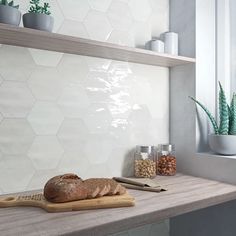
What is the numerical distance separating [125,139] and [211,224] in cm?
57

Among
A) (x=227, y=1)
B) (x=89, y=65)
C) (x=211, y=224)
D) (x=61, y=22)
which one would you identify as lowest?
(x=211, y=224)

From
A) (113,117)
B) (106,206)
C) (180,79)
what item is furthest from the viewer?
(180,79)

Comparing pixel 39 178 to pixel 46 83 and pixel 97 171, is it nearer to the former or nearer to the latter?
pixel 97 171

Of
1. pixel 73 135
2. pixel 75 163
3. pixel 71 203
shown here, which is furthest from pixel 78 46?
pixel 71 203

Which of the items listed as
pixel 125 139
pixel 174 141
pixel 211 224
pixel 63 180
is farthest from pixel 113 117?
pixel 211 224

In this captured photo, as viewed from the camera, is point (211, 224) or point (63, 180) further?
point (211, 224)

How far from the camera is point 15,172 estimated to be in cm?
110

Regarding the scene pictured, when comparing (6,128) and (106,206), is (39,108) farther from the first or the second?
(106,206)

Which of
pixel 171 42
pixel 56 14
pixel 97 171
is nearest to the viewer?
pixel 56 14

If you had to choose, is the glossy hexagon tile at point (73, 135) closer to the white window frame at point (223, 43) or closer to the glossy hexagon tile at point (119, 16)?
the glossy hexagon tile at point (119, 16)

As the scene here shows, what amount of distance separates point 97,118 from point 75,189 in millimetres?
Answer: 473

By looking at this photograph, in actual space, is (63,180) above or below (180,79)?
below

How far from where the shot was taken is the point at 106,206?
2.97ft

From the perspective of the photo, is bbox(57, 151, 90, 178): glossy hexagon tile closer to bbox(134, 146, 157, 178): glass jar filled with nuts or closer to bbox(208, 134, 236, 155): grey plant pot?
bbox(134, 146, 157, 178): glass jar filled with nuts
